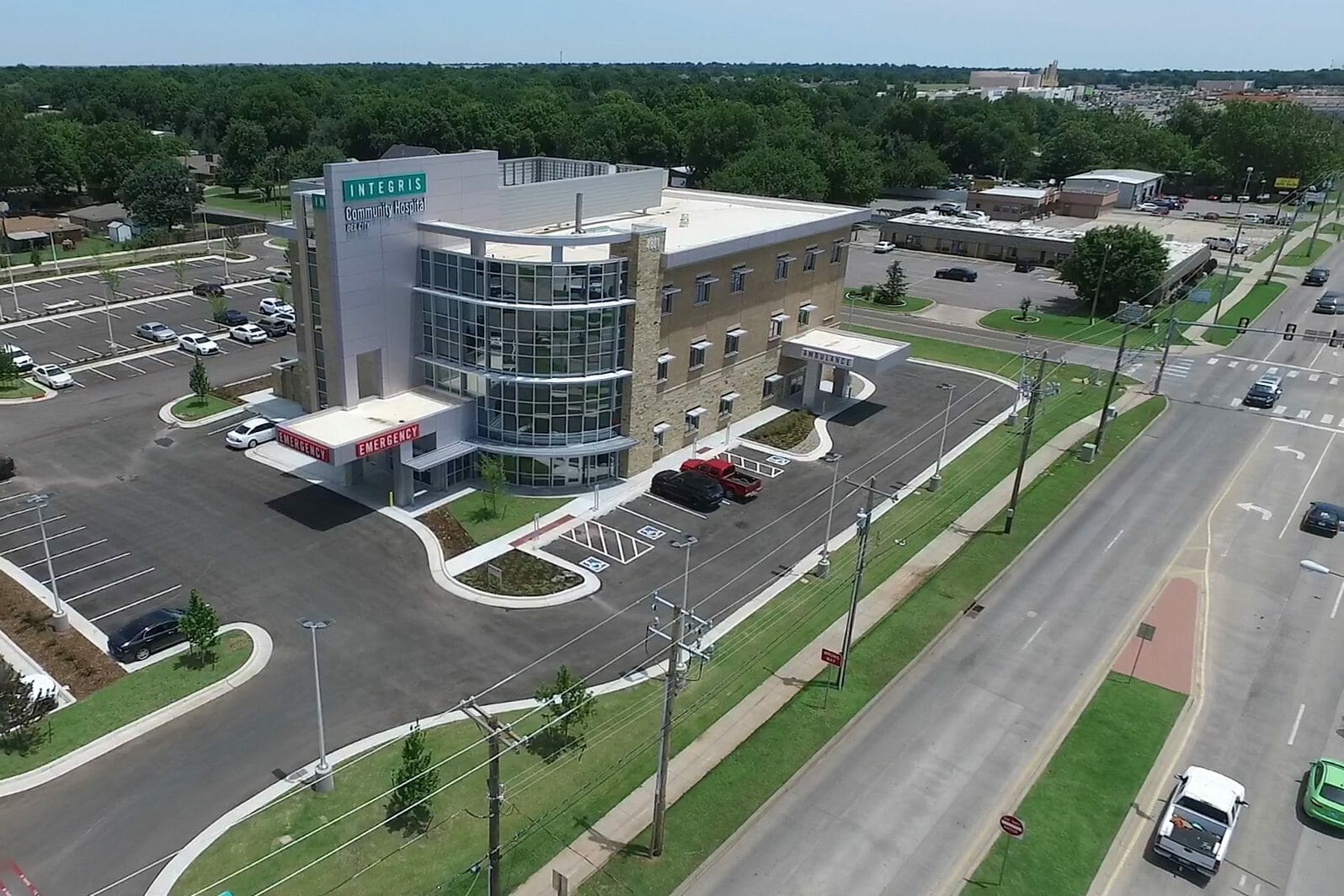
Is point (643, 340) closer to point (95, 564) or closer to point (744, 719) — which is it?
point (744, 719)

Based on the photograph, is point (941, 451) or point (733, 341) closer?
point (941, 451)

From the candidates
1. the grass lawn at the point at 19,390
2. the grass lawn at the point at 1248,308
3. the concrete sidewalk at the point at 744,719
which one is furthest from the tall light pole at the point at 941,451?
the grass lawn at the point at 19,390

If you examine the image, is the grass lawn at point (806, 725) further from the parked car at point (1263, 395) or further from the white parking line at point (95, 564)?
the parked car at point (1263, 395)

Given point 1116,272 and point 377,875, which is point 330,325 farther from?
point 1116,272

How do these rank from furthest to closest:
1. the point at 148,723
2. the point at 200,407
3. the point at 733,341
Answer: the point at 200,407
the point at 733,341
the point at 148,723

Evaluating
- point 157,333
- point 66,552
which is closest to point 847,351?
point 66,552

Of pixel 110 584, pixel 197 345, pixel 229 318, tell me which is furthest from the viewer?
pixel 229 318
